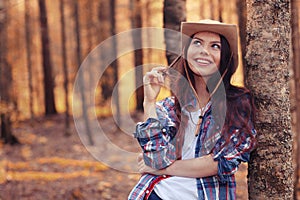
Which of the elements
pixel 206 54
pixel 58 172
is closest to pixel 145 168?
pixel 206 54

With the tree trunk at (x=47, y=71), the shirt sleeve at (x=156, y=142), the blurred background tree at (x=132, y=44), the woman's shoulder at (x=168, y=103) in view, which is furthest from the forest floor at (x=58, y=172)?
the shirt sleeve at (x=156, y=142)

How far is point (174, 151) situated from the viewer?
8.89 ft

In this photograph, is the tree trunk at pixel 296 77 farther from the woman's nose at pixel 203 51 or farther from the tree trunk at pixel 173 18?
the woman's nose at pixel 203 51

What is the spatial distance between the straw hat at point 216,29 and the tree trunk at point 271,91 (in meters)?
0.14

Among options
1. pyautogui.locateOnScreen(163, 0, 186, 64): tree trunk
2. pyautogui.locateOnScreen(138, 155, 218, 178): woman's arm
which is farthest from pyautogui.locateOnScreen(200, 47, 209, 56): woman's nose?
pyautogui.locateOnScreen(163, 0, 186, 64): tree trunk

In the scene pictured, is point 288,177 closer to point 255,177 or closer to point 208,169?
point 255,177

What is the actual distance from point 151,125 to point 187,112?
0.97ft

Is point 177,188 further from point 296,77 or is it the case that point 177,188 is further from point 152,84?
point 296,77

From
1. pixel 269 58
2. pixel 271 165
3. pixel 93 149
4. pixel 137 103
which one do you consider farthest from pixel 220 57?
pixel 137 103

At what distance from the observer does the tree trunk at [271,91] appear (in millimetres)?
2762

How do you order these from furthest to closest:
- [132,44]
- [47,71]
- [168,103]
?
[47,71] → [132,44] → [168,103]

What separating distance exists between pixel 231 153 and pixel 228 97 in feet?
1.12

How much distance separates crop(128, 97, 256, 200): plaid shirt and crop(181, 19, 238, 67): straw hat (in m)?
0.44

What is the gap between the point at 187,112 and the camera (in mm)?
2832
